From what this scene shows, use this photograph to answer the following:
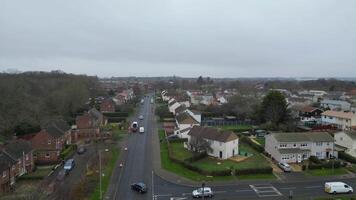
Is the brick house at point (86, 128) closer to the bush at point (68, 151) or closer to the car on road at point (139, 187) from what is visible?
the bush at point (68, 151)

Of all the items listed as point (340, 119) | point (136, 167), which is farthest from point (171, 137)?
point (340, 119)

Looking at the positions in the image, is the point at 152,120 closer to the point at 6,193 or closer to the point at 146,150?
the point at 146,150

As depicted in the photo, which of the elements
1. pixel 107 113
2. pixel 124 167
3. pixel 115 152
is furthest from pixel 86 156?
pixel 107 113

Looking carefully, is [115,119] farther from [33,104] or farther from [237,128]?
[237,128]

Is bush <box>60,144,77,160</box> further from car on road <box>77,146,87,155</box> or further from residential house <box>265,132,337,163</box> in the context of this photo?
residential house <box>265,132,337,163</box>

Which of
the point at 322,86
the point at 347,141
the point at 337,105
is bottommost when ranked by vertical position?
the point at 347,141

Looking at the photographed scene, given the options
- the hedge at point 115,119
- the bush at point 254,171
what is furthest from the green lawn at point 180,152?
the hedge at point 115,119

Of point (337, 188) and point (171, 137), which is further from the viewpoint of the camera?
point (171, 137)

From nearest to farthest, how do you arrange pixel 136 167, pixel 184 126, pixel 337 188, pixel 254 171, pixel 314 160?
1. pixel 337 188
2. pixel 254 171
3. pixel 136 167
4. pixel 314 160
5. pixel 184 126
